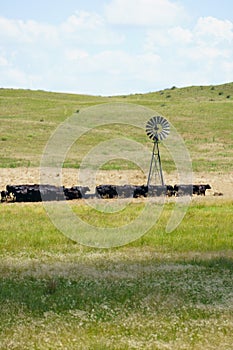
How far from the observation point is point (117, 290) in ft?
53.7

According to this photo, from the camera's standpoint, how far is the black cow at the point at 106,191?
35.6 metres

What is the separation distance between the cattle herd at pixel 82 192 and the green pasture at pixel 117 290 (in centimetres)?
707

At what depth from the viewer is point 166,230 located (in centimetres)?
2588

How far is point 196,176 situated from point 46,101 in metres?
52.3

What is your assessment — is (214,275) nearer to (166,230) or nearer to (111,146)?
Answer: (166,230)

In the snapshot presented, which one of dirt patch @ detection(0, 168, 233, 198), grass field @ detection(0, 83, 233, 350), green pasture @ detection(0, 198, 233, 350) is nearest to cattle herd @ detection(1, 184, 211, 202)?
grass field @ detection(0, 83, 233, 350)

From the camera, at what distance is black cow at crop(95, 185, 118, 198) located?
35.6 meters

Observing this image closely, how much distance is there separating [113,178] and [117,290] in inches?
1186

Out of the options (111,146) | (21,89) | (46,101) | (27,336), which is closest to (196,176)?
(111,146)

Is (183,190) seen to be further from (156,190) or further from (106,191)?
(106,191)

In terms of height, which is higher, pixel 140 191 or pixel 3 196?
pixel 140 191

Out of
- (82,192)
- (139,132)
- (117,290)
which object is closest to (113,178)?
(82,192)

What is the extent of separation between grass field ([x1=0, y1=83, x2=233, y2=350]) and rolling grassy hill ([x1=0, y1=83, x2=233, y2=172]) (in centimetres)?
2524

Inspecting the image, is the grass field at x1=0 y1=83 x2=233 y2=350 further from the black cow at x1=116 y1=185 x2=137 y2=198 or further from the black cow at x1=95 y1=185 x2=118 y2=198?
the black cow at x1=95 y1=185 x2=118 y2=198
